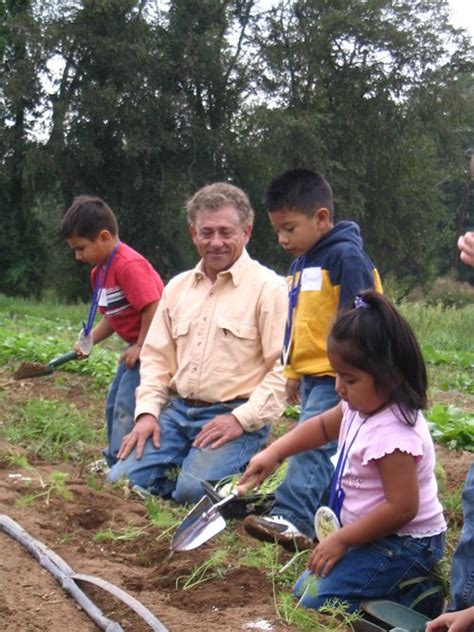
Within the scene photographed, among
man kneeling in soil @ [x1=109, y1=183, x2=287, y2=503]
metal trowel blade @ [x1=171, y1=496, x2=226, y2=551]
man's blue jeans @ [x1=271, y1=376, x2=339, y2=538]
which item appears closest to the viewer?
metal trowel blade @ [x1=171, y1=496, x2=226, y2=551]

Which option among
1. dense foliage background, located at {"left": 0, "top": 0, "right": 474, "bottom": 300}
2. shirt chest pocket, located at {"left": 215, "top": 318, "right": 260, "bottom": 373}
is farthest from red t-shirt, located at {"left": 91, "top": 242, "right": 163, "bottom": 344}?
dense foliage background, located at {"left": 0, "top": 0, "right": 474, "bottom": 300}

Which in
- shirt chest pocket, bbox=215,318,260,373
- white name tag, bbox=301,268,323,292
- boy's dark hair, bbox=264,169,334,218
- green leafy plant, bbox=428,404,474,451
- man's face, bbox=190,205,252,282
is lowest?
green leafy plant, bbox=428,404,474,451

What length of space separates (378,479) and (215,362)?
191 cm

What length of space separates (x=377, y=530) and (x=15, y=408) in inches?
202

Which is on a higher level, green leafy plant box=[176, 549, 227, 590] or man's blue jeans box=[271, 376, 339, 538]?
man's blue jeans box=[271, 376, 339, 538]

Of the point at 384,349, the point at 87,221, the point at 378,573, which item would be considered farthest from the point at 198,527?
the point at 87,221

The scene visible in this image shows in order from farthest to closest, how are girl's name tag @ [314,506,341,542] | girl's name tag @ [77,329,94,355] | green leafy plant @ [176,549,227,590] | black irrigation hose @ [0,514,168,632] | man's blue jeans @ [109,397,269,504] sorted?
girl's name tag @ [77,329,94,355], man's blue jeans @ [109,397,269,504], green leafy plant @ [176,549,227,590], girl's name tag @ [314,506,341,542], black irrigation hose @ [0,514,168,632]

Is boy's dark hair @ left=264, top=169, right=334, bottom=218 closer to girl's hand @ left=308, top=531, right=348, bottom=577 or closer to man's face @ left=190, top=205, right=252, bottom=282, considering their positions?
man's face @ left=190, top=205, right=252, bottom=282

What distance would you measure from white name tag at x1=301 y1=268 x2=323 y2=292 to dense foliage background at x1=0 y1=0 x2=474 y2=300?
2630 cm

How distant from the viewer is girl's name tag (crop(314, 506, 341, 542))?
11.0 ft

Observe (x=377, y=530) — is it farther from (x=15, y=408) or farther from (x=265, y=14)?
(x=265, y=14)

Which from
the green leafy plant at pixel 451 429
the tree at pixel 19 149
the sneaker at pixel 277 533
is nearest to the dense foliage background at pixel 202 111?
the tree at pixel 19 149

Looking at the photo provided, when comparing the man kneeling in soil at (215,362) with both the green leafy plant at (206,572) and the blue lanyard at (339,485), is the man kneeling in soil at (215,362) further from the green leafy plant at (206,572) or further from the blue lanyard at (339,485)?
the blue lanyard at (339,485)

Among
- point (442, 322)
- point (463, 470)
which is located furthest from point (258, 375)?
point (442, 322)
